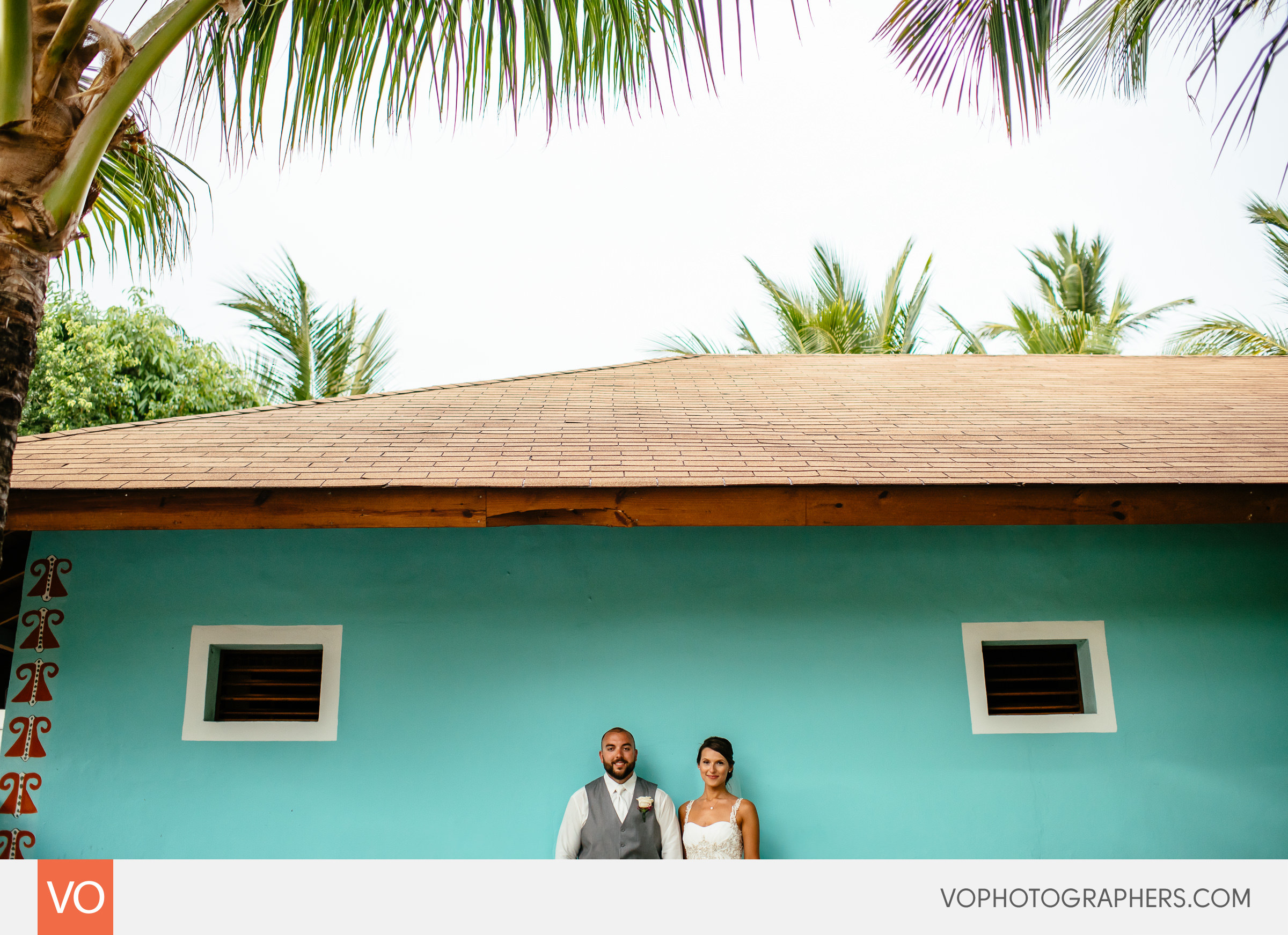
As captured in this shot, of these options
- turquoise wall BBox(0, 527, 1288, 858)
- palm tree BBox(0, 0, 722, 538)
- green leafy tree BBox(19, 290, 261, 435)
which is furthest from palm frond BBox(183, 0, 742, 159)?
green leafy tree BBox(19, 290, 261, 435)

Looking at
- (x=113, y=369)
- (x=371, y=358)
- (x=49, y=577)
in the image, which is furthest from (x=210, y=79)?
(x=371, y=358)

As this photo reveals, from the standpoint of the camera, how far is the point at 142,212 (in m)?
4.38

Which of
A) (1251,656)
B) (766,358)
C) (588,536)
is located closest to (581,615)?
(588,536)

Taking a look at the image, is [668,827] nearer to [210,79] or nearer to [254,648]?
[254,648]

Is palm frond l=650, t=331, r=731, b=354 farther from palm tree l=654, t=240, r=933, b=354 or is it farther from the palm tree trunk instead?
the palm tree trunk

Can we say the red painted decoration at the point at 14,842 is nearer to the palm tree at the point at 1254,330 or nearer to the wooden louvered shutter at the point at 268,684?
the wooden louvered shutter at the point at 268,684

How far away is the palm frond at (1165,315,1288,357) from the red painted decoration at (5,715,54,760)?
16782mm

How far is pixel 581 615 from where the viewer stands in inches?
182

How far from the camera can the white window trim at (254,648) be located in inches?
176

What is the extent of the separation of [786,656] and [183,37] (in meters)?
3.66

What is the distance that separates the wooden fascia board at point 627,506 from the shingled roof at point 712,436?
0.06 meters


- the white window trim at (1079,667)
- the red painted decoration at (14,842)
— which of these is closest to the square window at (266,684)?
the red painted decoration at (14,842)

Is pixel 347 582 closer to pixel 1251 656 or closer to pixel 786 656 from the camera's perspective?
pixel 786 656
